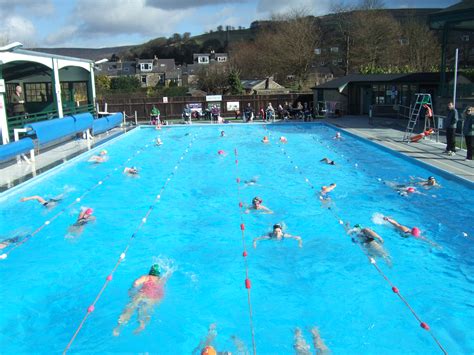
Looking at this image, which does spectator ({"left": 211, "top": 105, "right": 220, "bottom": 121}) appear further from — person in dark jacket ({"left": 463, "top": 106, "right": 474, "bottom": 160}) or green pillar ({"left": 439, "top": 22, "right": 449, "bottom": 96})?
person in dark jacket ({"left": 463, "top": 106, "right": 474, "bottom": 160})

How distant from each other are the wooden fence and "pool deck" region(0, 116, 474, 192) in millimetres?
6407

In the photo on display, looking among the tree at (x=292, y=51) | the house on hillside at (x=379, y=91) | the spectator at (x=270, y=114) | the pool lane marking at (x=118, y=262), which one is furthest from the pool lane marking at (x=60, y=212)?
the tree at (x=292, y=51)

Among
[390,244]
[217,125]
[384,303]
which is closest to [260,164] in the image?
[390,244]

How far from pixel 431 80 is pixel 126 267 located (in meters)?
22.0

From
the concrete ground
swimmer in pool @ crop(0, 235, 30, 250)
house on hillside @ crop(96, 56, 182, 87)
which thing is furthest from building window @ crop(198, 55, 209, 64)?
swimmer in pool @ crop(0, 235, 30, 250)

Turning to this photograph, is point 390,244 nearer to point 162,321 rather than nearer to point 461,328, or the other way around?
point 461,328

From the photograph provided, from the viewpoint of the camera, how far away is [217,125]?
2817 cm

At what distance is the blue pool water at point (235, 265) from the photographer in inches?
230

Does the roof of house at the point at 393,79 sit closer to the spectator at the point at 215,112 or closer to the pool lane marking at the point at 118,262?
the spectator at the point at 215,112

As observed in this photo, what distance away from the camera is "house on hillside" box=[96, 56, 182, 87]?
273 feet

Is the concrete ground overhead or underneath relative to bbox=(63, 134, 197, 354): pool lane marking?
overhead

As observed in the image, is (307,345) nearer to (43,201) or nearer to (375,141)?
(43,201)

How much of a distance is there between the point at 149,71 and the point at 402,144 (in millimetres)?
80720

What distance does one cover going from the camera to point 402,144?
1773cm
